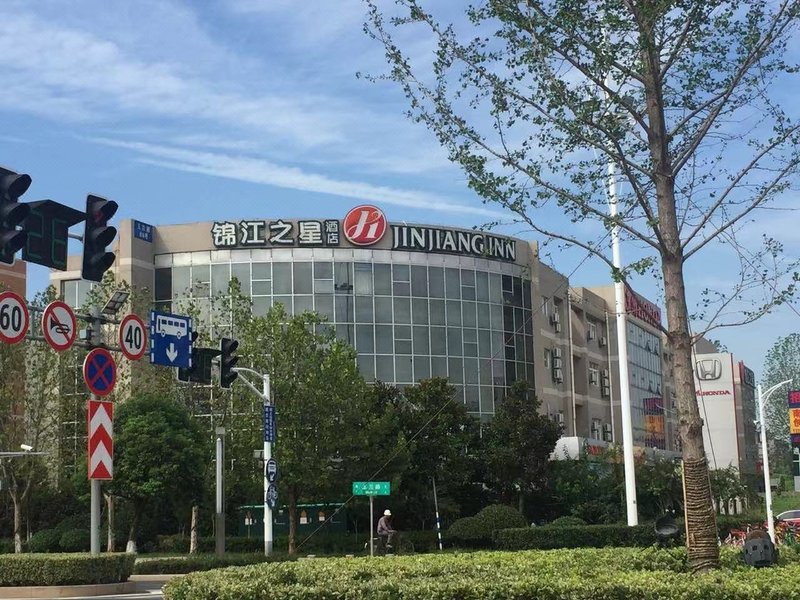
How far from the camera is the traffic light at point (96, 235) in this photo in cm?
1435

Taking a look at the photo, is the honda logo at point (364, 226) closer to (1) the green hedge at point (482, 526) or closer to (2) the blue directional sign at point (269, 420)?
(1) the green hedge at point (482, 526)

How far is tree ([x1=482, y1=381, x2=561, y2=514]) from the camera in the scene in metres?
46.0

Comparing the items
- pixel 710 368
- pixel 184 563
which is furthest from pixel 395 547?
pixel 710 368

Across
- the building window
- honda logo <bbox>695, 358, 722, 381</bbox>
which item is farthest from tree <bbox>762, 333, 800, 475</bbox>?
the building window

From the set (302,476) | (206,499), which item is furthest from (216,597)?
(206,499)

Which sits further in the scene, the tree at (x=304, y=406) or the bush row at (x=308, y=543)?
the bush row at (x=308, y=543)

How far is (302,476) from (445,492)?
8.78 metres

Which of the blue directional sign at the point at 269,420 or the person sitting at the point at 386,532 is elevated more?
the blue directional sign at the point at 269,420

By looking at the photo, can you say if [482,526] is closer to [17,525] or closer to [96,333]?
[17,525]

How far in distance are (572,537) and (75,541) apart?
1857 centimetres

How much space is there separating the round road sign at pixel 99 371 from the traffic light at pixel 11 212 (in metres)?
4.60

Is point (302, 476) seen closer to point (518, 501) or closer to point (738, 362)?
point (518, 501)

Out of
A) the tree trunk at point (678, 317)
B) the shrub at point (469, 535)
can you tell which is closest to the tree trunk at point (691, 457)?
the tree trunk at point (678, 317)

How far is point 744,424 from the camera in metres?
104
